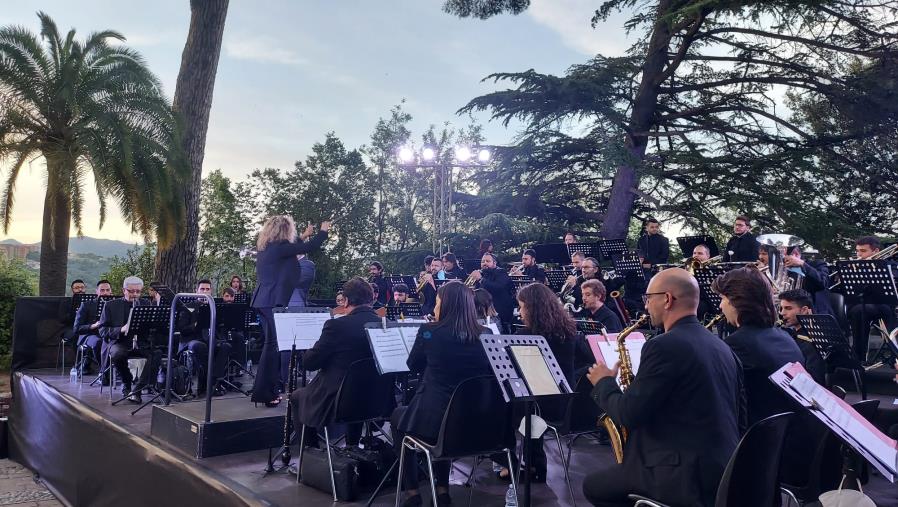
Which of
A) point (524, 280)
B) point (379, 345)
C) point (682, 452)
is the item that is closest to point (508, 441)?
point (379, 345)

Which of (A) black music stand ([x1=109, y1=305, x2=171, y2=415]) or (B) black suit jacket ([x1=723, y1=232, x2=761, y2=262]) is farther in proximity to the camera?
(B) black suit jacket ([x1=723, y1=232, x2=761, y2=262])

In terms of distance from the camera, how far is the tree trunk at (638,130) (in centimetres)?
1584

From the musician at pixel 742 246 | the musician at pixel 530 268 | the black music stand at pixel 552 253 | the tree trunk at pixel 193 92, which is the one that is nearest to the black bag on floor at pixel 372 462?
the musician at pixel 530 268

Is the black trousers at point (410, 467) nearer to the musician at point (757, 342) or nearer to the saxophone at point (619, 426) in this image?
the saxophone at point (619, 426)

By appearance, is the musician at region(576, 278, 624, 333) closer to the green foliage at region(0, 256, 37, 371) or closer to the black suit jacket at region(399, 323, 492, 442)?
the black suit jacket at region(399, 323, 492, 442)

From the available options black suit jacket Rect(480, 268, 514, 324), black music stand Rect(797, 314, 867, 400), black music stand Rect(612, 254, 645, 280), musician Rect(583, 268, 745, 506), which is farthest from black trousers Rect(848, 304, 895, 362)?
musician Rect(583, 268, 745, 506)

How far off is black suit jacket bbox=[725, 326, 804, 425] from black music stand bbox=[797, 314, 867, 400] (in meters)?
2.29

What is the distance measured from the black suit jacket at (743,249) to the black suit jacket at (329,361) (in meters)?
6.61

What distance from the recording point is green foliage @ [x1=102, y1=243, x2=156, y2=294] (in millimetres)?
16578

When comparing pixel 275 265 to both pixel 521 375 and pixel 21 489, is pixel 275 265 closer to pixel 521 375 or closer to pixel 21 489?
pixel 521 375

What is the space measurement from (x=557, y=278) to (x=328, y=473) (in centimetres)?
667

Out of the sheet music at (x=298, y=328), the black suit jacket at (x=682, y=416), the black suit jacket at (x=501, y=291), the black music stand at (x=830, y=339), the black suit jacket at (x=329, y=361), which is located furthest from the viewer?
the black suit jacket at (x=501, y=291)

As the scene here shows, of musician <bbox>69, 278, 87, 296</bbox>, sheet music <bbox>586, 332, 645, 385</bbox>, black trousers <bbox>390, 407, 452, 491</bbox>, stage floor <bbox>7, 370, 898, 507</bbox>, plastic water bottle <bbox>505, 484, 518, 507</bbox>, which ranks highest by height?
musician <bbox>69, 278, 87, 296</bbox>

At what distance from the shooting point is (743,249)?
9.73m
